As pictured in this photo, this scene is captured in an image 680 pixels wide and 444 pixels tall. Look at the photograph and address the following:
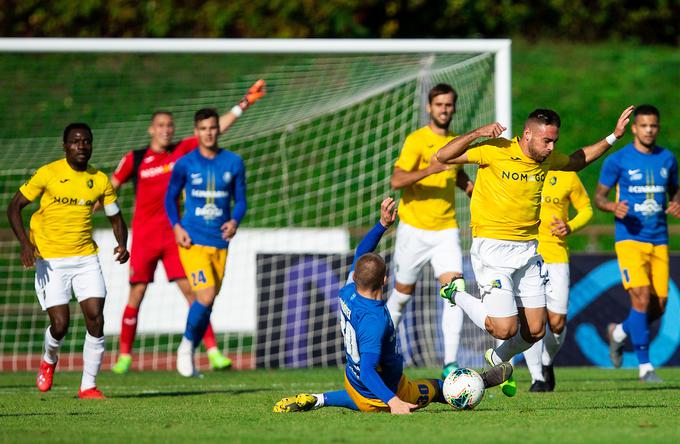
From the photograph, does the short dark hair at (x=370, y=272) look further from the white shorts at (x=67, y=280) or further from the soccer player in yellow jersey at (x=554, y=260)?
the white shorts at (x=67, y=280)

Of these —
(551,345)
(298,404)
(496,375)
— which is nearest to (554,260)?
(551,345)

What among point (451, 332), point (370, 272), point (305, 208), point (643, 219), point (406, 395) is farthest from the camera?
point (305, 208)

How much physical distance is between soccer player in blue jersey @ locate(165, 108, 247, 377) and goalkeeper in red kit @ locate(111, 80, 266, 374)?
119 cm

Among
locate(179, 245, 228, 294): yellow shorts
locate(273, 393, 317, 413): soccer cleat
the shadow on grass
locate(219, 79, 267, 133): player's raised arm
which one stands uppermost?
locate(219, 79, 267, 133): player's raised arm

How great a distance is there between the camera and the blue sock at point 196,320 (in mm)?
11250

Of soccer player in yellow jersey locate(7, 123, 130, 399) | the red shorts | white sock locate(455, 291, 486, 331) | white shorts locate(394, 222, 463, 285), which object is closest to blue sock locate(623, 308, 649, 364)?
white shorts locate(394, 222, 463, 285)

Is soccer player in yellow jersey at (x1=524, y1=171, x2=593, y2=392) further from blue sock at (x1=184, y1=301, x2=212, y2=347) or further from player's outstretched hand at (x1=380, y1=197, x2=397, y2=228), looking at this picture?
blue sock at (x1=184, y1=301, x2=212, y2=347)

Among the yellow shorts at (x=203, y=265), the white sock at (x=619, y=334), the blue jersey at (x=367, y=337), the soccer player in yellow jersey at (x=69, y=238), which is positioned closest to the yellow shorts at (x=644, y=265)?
the white sock at (x=619, y=334)

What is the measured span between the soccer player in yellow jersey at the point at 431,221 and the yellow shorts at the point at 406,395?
9.40 feet

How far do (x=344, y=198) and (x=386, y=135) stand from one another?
2.03m

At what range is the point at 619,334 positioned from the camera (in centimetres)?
1183

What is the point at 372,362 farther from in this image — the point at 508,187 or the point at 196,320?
the point at 196,320

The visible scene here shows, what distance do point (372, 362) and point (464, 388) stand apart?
0.78m

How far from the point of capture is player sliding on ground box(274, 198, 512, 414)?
736 cm
